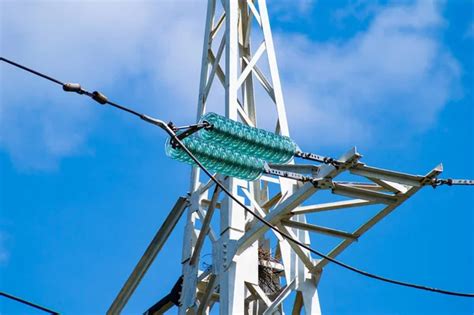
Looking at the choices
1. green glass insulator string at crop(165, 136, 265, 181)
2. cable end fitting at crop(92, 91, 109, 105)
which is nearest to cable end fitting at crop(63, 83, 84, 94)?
cable end fitting at crop(92, 91, 109, 105)

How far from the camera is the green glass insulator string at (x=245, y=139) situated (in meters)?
11.5

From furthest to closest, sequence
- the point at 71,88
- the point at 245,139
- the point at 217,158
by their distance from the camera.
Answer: the point at 217,158 < the point at 245,139 < the point at 71,88

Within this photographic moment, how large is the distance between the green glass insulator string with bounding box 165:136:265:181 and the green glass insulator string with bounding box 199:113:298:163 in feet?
0.29

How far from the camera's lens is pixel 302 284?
14.0 m

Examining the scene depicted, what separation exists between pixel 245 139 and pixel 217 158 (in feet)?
1.35

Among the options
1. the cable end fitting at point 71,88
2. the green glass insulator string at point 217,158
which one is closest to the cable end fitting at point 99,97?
the cable end fitting at point 71,88

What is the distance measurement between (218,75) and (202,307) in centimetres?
417

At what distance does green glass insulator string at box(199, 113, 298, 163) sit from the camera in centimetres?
1153

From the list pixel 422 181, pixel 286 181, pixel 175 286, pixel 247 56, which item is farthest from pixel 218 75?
pixel 422 181

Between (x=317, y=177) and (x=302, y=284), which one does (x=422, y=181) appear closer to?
(x=317, y=177)

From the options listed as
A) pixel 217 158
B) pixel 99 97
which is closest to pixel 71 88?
pixel 99 97

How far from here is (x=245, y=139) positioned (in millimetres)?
11562

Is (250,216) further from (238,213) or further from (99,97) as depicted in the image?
(99,97)

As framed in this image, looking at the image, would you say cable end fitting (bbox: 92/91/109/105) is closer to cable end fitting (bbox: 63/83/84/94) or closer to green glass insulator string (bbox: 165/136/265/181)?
cable end fitting (bbox: 63/83/84/94)
